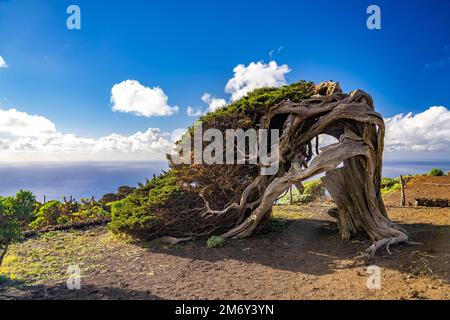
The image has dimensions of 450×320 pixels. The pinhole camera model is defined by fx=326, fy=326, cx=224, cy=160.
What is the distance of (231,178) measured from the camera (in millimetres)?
11625

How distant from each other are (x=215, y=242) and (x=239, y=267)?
209 cm

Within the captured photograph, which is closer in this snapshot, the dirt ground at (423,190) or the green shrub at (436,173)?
the dirt ground at (423,190)

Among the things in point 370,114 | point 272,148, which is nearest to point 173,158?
point 272,148

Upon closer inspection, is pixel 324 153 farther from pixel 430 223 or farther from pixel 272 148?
pixel 430 223

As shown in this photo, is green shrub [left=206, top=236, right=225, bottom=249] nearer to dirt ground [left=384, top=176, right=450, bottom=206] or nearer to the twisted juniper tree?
the twisted juniper tree

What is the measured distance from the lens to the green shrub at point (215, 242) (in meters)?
11.0

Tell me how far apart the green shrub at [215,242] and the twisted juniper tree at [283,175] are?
1.79ft

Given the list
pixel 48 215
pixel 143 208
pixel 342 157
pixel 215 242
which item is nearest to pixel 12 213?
pixel 143 208

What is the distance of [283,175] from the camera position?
11750 mm

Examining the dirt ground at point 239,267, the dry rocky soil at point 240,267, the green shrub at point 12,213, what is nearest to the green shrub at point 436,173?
the dry rocky soil at point 240,267

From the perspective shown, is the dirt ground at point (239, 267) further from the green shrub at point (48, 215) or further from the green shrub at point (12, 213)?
the green shrub at point (48, 215)

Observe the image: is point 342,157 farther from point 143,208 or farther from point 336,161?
point 143,208

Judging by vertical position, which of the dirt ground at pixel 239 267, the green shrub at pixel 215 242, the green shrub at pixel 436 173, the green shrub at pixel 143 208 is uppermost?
the green shrub at pixel 436 173

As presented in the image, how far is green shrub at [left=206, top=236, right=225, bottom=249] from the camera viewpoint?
11.0 m
